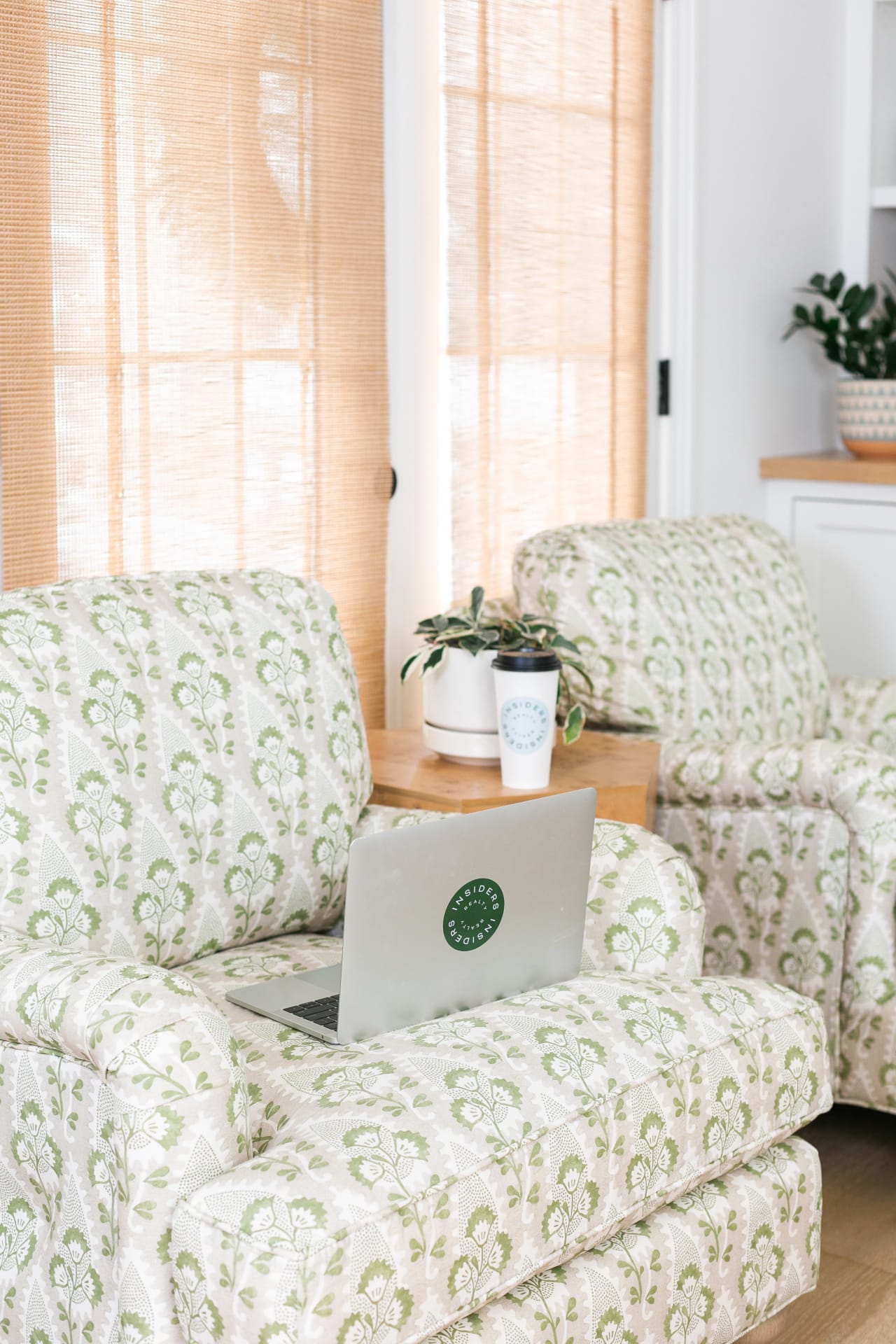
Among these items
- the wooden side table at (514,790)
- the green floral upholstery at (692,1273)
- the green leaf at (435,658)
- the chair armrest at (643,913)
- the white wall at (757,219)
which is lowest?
the green floral upholstery at (692,1273)

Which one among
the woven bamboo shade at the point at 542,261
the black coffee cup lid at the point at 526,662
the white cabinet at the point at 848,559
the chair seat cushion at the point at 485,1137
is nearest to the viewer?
the chair seat cushion at the point at 485,1137

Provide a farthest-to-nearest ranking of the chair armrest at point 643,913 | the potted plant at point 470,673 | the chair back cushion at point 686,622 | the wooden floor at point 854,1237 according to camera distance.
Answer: the chair back cushion at point 686,622 < the potted plant at point 470,673 < the wooden floor at point 854,1237 < the chair armrest at point 643,913

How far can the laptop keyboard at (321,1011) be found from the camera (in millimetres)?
1628

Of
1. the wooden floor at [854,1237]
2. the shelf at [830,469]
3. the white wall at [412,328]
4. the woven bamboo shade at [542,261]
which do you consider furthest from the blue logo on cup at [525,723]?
the shelf at [830,469]

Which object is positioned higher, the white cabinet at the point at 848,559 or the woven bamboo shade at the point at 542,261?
the woven bamboo shade at the point at 542,261

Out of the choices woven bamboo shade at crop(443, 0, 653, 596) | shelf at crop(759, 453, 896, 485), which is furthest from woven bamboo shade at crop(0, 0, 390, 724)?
shelf at crop(759, 453, 896, 485)

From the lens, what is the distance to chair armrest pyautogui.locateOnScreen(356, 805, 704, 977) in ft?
5.78

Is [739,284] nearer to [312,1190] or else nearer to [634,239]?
[634,239]

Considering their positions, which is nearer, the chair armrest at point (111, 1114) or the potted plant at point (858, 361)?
the chair armrest at point (111, 1114)

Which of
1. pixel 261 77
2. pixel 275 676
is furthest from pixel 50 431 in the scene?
pixel 261 77

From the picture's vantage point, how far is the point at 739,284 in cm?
335

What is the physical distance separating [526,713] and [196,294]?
757 mm

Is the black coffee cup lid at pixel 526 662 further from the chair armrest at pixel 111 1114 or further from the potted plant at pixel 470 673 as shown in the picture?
the chair armrest at pixel 111 1114

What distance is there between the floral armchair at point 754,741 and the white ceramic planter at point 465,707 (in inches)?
12.7
